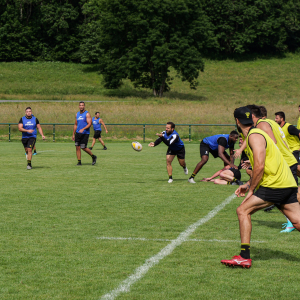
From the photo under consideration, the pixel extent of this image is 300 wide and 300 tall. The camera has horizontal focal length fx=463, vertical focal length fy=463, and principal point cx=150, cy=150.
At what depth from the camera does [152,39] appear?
187 ft

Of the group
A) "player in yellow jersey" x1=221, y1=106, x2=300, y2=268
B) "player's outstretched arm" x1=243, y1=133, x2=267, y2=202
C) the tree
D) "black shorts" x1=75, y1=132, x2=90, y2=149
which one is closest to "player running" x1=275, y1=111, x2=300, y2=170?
"player in yellow jersey" x1=221, y1=106, x2=300, y2=268

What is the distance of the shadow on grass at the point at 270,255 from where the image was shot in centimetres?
563

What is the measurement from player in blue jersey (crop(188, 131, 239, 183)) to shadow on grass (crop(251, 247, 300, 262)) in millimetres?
6274

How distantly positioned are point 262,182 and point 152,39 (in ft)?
177

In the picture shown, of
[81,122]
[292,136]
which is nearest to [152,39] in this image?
[81,122]

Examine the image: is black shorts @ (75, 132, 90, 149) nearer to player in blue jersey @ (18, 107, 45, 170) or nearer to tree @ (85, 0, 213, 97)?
player in blue jersey @ (18, 107, 45, 170)

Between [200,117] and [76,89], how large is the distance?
30.0m

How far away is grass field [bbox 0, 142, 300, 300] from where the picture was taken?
4578mm

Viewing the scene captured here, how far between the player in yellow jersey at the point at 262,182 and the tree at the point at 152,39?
52.2 meters

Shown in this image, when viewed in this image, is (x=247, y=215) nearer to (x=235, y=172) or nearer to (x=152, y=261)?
(x=152, y=261)

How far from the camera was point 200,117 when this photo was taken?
116 ft

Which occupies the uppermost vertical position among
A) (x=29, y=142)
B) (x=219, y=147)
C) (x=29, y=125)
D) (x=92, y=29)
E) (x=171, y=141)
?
(x=92, y=29)

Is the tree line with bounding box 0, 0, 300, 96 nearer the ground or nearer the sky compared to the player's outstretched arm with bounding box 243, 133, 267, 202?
nearer the sky

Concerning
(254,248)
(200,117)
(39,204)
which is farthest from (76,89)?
(254,248)
